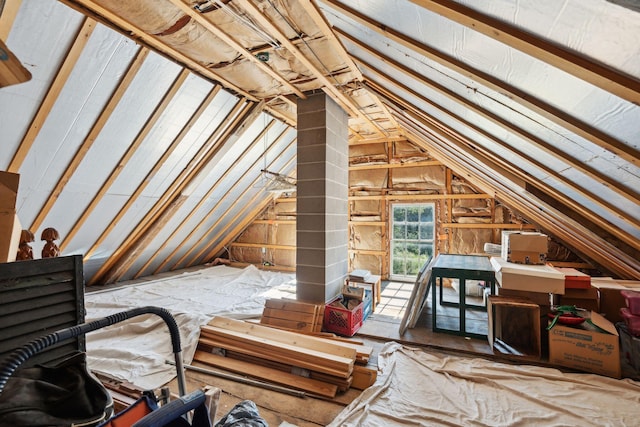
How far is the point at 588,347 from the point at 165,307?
16.9ft

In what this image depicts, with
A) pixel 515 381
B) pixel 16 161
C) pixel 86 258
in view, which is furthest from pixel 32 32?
pixel 515 381

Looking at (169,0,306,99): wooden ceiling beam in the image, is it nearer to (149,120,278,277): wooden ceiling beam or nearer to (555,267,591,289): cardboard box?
(149,120,278,277): wooden ceiling beam

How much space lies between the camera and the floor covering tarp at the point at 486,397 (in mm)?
2090

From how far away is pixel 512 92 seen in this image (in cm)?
154

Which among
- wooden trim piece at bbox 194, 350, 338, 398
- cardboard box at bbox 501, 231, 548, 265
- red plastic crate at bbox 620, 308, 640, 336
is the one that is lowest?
Answer: wooden trim piece at bbox 194, 350, 338, 398

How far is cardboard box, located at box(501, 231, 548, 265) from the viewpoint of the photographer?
128 inches

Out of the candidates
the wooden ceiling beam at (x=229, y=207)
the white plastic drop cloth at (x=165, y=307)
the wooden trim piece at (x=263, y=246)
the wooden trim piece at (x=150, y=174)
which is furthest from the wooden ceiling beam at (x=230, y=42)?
the wooden trim piece at (x=263, y=246)

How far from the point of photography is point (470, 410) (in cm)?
220

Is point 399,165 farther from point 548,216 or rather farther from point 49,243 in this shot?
point 49,243

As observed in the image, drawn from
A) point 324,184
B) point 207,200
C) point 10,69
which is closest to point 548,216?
point 324,184

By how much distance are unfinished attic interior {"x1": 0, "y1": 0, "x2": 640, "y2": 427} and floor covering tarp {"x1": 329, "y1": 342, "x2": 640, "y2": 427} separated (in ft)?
0.06

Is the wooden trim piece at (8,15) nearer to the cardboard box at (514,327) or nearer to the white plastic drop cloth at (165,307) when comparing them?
the white plastic drop cloth at (165,307)

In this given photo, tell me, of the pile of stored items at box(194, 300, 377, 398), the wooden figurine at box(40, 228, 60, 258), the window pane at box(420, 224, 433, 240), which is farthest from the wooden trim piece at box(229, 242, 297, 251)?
the wooden figurine at box(40, 228, 60, 258)

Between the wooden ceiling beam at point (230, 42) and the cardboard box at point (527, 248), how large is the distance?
10.2 feet
